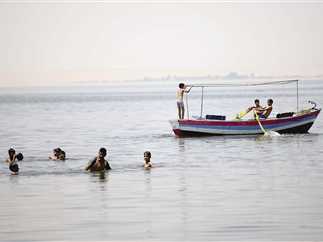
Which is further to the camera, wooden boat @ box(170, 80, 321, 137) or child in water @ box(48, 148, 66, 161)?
wooden boat @ box(170, 80, 321, 137)

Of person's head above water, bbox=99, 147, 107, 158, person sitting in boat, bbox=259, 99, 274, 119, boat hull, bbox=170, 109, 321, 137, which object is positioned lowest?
person's head above water, bbox=99, 147, 107, 158

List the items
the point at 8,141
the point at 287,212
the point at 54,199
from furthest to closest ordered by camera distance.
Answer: the point at 8,141 → the point at 54,199 → the point at 287,212

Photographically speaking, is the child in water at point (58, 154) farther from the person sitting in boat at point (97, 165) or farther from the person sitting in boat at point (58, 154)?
the person sitting in boat at point (97, 165)

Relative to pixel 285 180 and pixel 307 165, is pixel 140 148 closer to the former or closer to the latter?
pixel 307 165

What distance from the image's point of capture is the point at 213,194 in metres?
18.3

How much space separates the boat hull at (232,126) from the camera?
107 feet

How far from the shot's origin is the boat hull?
32469mm

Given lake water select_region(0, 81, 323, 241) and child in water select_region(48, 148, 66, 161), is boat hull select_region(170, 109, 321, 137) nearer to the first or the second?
lake water select_region(0, 81, 323, 241)

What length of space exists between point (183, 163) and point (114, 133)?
676 inches

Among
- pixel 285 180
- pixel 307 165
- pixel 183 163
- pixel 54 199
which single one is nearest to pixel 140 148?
pixel 183 163

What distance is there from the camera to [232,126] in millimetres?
32750

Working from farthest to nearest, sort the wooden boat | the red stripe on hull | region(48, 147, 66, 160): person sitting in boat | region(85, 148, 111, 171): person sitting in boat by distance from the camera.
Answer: the wooden boat, the red stripe on hull, region(48, 147, 66, 160): person sitting in boat, region(85, 148, 111, 171): person sitting in boat

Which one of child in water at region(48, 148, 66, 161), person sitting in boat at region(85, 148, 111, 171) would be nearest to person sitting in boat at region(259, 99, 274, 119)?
child in water at region(48, 148, 66, 161)

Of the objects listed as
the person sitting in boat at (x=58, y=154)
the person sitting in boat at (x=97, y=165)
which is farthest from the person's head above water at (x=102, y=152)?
the person sitting in boat at (x=58, y=154)
